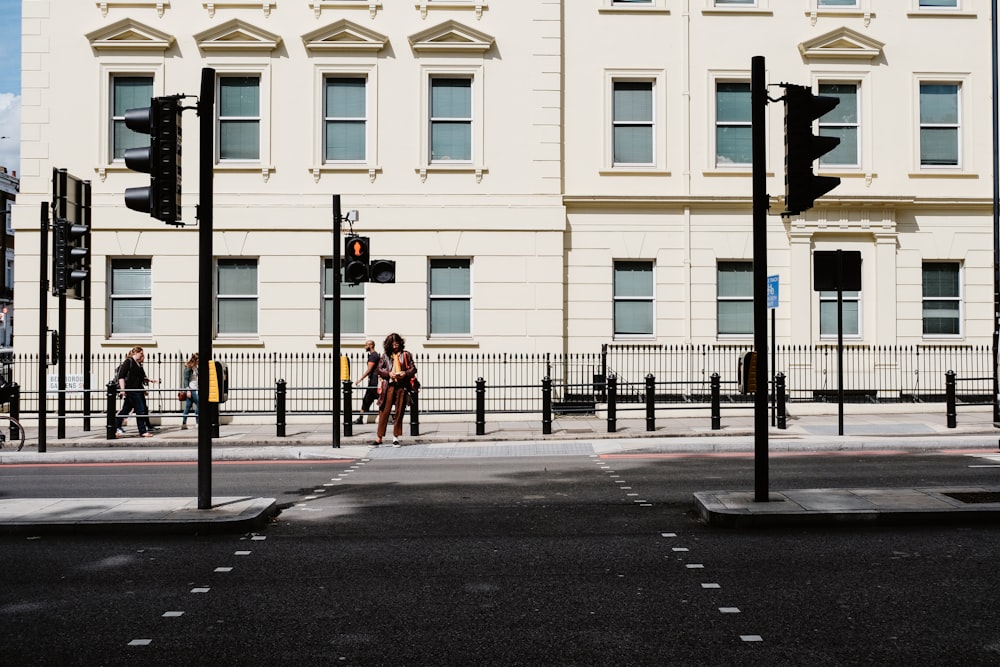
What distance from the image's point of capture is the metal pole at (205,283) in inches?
377

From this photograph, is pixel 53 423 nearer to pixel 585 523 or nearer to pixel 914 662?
pixel 585 523

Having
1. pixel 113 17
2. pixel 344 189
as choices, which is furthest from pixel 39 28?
pixel 344 189

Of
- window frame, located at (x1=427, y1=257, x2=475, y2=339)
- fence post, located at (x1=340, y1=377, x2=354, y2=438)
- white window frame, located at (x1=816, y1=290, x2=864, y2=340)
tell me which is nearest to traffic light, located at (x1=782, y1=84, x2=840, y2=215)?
fence post, located at (x1=340, y1=377, x2=354, y2=438)

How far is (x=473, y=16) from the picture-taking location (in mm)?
23469

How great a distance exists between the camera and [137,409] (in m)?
19.7

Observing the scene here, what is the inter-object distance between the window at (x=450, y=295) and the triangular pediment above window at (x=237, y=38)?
6.10 metres

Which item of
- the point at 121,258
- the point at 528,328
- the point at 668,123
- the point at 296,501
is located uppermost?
the point at 668,123

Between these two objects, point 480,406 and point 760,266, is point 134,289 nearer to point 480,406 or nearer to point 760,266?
point 480,406

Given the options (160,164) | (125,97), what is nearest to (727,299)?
(125,97)

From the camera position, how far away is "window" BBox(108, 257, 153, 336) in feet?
77.0

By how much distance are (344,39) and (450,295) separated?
622 cm

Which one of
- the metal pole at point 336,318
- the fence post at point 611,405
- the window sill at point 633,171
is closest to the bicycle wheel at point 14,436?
the metal pole at point 336,318

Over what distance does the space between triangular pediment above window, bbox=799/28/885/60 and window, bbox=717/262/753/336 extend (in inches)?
202

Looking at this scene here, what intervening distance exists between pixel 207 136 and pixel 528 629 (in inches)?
237
